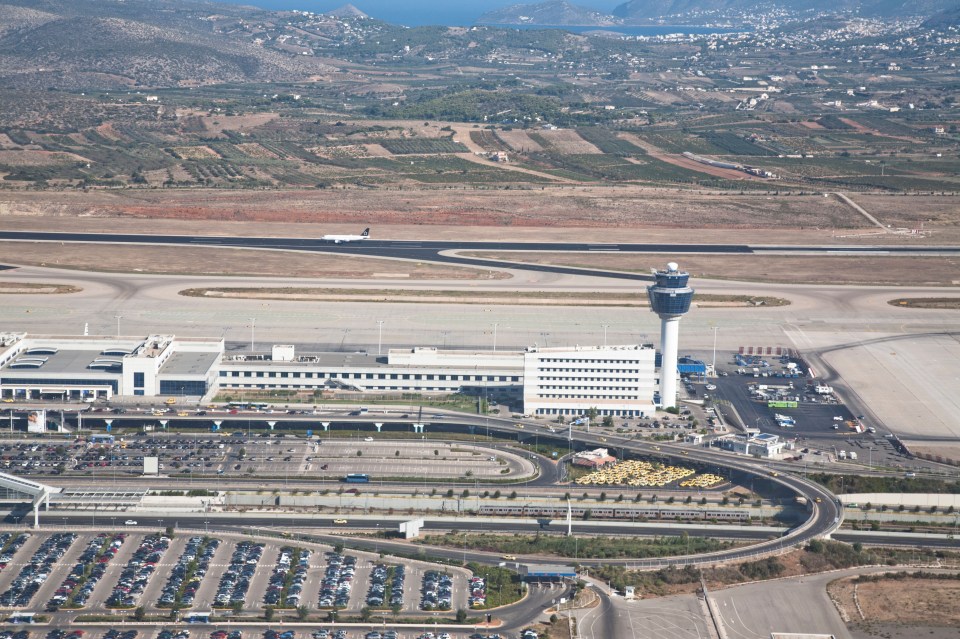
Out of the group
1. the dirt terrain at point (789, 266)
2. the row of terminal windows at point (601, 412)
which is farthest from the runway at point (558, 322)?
the row of terminal windows at point (601, 412)

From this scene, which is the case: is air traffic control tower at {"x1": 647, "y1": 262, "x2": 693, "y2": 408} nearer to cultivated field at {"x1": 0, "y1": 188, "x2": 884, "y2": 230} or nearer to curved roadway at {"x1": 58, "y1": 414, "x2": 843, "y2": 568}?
curved roadway at {"x1": 58, "y1": 414, "x2": 843, "y2": 568}

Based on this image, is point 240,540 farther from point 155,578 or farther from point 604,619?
point 604,619

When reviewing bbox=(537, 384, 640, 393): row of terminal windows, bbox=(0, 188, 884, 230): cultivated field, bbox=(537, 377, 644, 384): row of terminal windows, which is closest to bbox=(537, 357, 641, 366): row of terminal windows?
bbox=(537, 377, 644, 384): row of terminal windows

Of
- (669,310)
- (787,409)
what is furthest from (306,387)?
(787,409)

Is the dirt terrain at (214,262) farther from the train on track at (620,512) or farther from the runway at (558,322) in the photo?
the train on track at (620,512)

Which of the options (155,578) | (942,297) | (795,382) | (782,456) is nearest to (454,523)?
(155,578)
